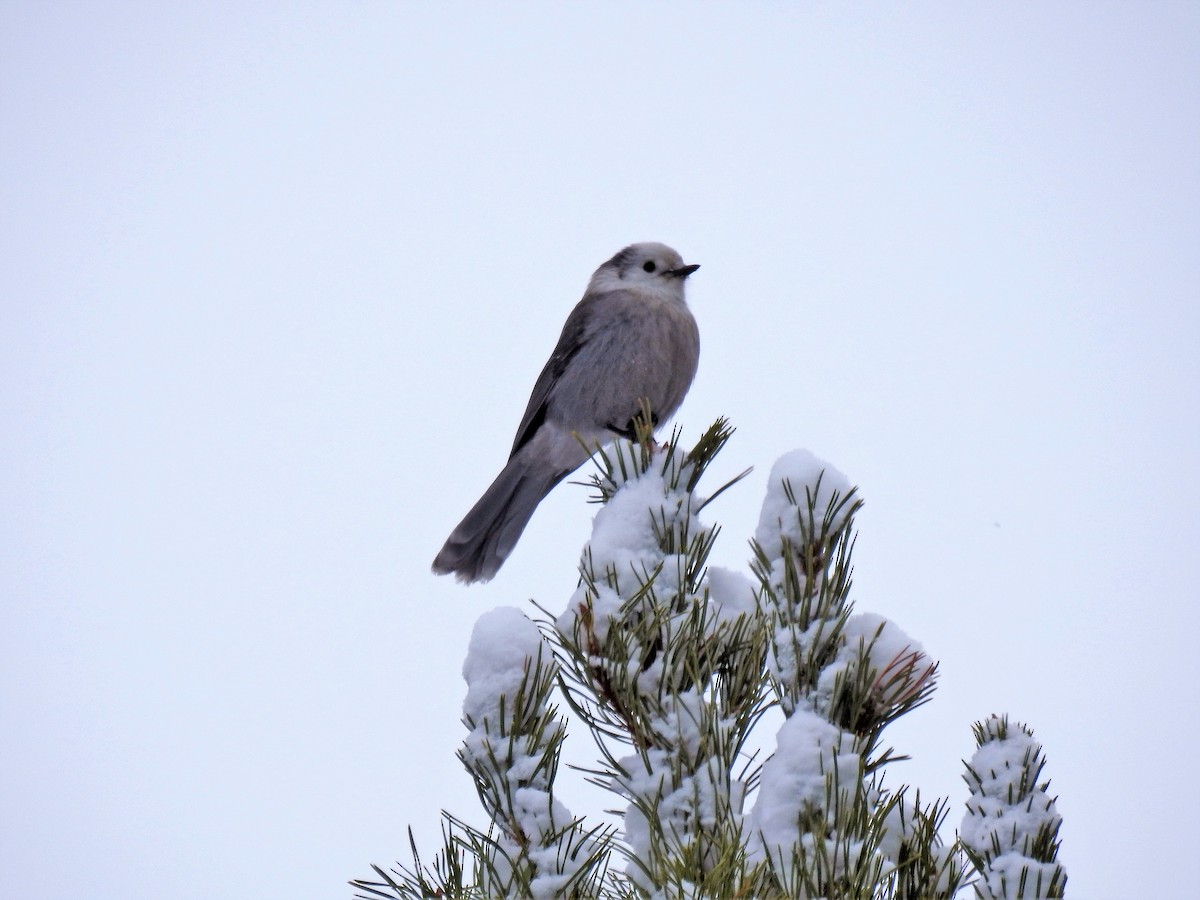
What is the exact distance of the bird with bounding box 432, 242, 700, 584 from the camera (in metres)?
4.91

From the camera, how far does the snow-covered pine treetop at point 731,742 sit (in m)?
A: 1.08

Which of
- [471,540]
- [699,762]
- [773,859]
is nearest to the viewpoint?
[773,859]

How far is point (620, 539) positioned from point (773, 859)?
46 cm

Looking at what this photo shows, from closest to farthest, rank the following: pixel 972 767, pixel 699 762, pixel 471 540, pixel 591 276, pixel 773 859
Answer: pixel 773 859 → pixel 699 762 → pixel 972 767 → pixel 471 540 → pixel 591 276

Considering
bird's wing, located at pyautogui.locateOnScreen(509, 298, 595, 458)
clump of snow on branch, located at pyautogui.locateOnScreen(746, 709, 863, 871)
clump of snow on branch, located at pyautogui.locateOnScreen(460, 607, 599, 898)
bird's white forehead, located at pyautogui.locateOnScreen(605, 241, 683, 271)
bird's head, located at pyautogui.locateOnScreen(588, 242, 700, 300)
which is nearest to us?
clump of snow on branch, located at pyautogui.locateOnScreen(746, 709, 863, 871)

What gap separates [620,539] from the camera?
137cm

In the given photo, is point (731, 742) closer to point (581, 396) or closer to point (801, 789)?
point (801, 789)

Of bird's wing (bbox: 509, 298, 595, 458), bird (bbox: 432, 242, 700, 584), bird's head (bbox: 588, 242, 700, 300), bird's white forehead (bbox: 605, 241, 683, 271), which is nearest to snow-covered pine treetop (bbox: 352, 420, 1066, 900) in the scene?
bird (bbox: 432, 242, 700, 584)

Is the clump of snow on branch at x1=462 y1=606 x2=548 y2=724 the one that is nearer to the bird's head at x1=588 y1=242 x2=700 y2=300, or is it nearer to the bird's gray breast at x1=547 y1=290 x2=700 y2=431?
the bird's gray breast at x1=547 y1=290 x2=700 y2=431

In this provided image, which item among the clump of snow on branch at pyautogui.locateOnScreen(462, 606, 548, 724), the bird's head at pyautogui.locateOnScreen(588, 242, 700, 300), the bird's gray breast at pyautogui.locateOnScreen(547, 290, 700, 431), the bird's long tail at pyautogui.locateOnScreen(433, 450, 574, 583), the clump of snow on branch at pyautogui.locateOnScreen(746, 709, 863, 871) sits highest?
the bird's head at pyautogui.locateOnScreen(588, 242, 700, 300)

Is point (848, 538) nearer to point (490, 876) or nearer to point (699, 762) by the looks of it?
point (699, 762)

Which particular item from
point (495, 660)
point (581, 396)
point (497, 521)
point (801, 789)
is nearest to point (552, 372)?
point (581, 396)

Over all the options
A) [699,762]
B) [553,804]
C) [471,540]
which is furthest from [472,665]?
[471,540]

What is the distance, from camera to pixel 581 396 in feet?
16.4
